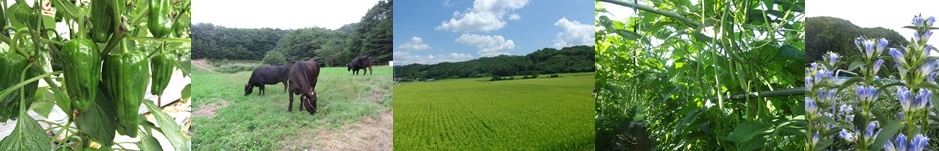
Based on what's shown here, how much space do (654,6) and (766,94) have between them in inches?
23.7

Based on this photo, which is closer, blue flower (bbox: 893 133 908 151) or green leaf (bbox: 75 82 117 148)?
green leaf (bbox: 75 82 117 148)

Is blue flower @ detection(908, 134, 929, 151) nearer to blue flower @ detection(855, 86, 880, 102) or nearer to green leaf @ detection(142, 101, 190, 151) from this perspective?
blue flower @ detection(855, 86, 880, 102)

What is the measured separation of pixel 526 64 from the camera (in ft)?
12.9

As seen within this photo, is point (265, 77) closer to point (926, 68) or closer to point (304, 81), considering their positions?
point (304, 81)

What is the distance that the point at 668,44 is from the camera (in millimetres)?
3244

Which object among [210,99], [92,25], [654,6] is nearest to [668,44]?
[654,6]

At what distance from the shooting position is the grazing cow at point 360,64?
10.9ft

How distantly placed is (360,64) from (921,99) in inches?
82.9

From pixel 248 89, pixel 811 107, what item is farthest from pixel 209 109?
pixel 811 107

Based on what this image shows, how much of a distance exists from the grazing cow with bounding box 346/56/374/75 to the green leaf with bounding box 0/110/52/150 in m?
1.96

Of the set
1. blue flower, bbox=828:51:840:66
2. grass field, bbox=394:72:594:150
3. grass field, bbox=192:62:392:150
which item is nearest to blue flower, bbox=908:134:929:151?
blue flower, bbox=828:51:840:66

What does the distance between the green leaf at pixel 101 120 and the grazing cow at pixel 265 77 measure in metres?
1.58

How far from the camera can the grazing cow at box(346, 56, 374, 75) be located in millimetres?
3328

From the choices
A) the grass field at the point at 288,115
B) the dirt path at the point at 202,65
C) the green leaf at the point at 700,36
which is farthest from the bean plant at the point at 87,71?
the green leaf at the point at 700,36
